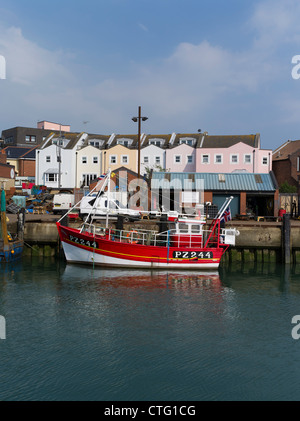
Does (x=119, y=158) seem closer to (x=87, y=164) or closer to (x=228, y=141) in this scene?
(x=87, y=164)

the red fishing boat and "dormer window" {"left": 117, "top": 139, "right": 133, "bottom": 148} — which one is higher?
"dormer window" {"left": 117, "top": 139, "right": 133, "bottom": 148}

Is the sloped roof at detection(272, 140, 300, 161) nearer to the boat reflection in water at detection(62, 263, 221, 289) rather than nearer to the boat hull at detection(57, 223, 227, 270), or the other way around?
the boat hull at detection(57, 223, 227, 270)

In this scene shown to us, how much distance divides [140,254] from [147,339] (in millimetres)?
13070

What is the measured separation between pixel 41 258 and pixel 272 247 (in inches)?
726

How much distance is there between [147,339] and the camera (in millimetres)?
15398

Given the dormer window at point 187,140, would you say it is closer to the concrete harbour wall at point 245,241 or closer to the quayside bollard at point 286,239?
the concrete harbour wall at point 245,241

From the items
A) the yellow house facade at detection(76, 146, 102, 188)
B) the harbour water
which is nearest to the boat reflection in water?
the harbour water

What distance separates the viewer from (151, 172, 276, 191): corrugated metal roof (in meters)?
45.8

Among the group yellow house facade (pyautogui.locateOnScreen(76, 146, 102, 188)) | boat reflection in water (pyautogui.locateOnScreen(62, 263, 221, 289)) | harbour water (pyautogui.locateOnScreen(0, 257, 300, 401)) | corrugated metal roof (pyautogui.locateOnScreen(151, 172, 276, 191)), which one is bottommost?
harbour water (pyautogui.locateOnScreen(0, 257, 300, 401))

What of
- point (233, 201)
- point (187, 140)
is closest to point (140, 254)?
point (233, 201)

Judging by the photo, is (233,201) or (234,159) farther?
(234,159)

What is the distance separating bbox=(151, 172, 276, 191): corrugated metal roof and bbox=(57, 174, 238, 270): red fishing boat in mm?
17266

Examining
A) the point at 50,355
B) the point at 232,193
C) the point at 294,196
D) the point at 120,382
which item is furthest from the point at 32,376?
the point at 294,196

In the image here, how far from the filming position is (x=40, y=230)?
32.3 m
